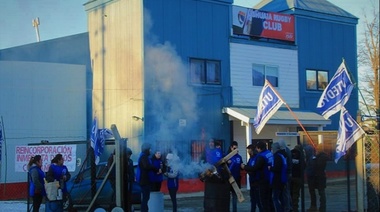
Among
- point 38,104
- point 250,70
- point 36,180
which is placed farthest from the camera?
point 250,70

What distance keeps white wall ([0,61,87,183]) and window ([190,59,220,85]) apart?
4557 millimetres

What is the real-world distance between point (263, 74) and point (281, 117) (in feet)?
7.37

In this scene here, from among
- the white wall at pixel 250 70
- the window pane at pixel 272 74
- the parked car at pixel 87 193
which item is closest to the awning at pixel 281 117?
the white wall at pixel 250 70

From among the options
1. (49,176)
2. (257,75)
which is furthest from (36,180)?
(257,75)

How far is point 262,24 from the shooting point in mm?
22531

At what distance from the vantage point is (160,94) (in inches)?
685

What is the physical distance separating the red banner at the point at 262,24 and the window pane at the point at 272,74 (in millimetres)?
1317

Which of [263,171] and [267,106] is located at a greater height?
[267,106]

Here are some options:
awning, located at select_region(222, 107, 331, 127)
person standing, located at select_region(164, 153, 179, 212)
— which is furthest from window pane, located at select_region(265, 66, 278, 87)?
person standing, located at select_region(164, 153, 179, 212)

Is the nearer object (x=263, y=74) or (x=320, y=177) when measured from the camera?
(x=320, y=177)

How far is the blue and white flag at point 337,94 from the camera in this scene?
433 inches

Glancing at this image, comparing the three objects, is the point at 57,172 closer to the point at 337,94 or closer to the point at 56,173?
the point at 56,173

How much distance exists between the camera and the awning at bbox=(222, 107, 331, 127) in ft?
67.3

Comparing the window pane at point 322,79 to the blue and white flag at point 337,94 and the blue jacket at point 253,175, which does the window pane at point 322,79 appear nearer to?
the blue and white flag at point 337,94
